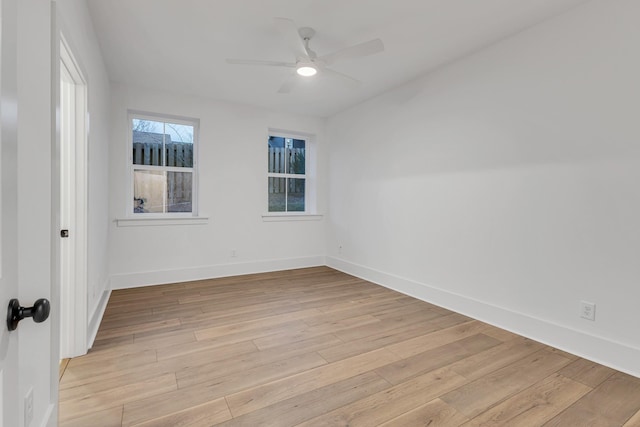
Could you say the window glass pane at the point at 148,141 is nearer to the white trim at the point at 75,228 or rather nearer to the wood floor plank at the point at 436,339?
the white trim at the point at 75,228

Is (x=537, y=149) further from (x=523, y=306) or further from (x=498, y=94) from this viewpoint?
(x=523, y=306)

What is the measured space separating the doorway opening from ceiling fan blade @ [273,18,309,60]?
4.47 ft

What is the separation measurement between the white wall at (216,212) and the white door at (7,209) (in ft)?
11.2

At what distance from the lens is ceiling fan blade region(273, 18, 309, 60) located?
209cm

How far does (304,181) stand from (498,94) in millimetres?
3151

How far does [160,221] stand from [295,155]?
2262 millimetres

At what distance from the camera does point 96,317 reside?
105 inches

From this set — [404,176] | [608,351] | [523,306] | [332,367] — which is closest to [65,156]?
[332,367]

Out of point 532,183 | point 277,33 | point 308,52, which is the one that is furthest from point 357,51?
point 532,183

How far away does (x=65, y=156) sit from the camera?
2096mm

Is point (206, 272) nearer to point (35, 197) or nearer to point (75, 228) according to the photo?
point (75, 228)

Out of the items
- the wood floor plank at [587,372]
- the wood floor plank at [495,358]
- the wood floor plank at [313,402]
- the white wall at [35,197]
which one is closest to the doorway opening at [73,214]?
the white wall at [35,197]

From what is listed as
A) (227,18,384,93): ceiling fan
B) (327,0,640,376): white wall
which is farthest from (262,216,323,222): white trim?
(227,18,384,93): ceiling fan

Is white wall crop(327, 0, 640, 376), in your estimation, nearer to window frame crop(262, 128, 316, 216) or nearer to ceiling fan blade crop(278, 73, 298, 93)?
ceiling fan blade crop(278, 73, 298, 93)
